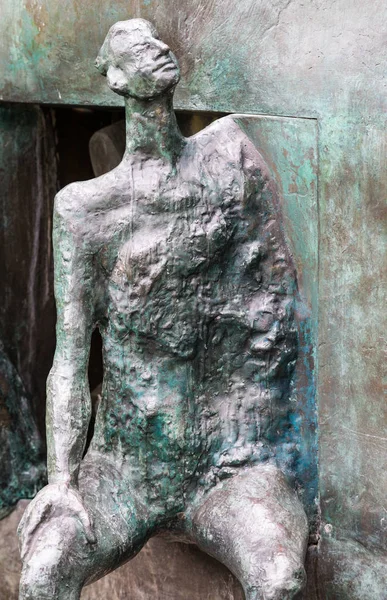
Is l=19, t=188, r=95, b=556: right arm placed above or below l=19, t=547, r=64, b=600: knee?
above

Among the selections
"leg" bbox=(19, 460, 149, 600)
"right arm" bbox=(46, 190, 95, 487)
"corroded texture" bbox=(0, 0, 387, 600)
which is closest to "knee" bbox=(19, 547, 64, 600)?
"leg" bbox=(19, 460, 149, 600)

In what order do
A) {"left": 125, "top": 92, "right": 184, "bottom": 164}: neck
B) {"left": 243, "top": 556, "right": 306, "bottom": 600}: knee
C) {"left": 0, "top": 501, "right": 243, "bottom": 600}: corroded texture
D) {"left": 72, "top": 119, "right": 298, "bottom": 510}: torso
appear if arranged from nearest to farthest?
{"left": 243, "top": 556, "right": 306, "bottom": 600}: knee → {"left": 125, "top": 92, "right": 184, "bottom": 164}: neck → {"left": 72, "top": 119, "right": 298, "bottom": 510}: torso → {"left": 0, "top": 501, "right": 243, "bottom": 600}: corroded texture

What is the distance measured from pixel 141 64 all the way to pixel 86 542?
1.41 meters

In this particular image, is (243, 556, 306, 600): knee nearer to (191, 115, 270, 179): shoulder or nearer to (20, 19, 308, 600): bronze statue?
(20, 19, 308, 600): bronze statue

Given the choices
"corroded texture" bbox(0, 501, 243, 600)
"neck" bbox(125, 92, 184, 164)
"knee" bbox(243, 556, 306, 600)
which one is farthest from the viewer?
"corroded texture" bbox(0, 501, 243, 600)

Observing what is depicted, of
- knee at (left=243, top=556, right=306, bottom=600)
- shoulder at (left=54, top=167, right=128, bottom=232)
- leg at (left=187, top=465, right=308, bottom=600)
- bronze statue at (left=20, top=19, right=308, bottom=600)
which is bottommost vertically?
knee at (left=243, top=556, right=306, bottom=600)

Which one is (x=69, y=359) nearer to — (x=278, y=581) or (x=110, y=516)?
(x=110, y=516)

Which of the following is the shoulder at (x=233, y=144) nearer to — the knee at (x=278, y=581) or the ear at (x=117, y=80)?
the ear at (x=117, y=80)

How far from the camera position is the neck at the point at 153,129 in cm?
446

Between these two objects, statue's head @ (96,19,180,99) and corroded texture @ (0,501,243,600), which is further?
corroded texture @ (0,501,243,600)

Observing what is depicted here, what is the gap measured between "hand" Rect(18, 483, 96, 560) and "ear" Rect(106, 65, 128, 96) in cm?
118

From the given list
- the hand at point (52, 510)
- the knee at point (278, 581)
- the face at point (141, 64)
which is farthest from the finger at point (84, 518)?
the face at point (141, 64)

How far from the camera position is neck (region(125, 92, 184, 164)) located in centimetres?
446

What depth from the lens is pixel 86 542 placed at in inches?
176
